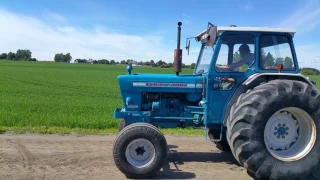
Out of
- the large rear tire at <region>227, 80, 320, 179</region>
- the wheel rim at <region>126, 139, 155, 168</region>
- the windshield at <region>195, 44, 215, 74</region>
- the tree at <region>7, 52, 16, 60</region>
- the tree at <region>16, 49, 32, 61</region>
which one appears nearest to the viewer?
the large rear tire at <region>227, 80, 320, 179</region>

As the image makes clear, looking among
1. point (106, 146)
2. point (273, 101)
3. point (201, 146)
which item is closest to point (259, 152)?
point (273, 101)

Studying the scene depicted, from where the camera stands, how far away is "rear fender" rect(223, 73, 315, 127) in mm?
5245

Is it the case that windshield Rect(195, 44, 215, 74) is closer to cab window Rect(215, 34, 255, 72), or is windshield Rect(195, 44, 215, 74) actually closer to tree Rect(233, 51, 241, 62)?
cab window Rect(215, 34, 255, 72)

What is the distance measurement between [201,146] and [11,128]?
16.0 feet

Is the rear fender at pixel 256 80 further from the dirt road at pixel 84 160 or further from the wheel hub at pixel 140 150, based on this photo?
the wheel hub at pixel 140 150

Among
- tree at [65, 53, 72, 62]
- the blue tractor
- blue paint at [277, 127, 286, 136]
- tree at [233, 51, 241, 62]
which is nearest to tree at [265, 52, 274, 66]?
the blue tractor

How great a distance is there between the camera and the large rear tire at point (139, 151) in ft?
16.4

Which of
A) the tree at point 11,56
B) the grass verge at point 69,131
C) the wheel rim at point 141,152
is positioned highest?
the tree at point 11,56

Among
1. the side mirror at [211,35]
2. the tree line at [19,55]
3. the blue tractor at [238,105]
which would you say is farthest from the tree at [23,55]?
the side mirror at [211,35]

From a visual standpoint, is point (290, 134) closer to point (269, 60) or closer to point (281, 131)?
point (281, 131)

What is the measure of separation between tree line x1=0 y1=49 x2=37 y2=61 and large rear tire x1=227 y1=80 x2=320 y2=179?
133674 millimetres

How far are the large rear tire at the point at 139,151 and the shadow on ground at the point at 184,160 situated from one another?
255 millimetres

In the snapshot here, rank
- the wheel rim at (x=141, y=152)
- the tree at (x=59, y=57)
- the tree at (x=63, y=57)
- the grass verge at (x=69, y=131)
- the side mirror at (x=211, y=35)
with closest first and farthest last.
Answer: the wheel rim at (x=141, y=152) < the side mirror at (x=211, y=35) < the grass verge at (x=69, y=131) < the tree at (x=63, y=57) < the tree at (x=59, y=57)

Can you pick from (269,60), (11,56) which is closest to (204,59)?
(269,60)
